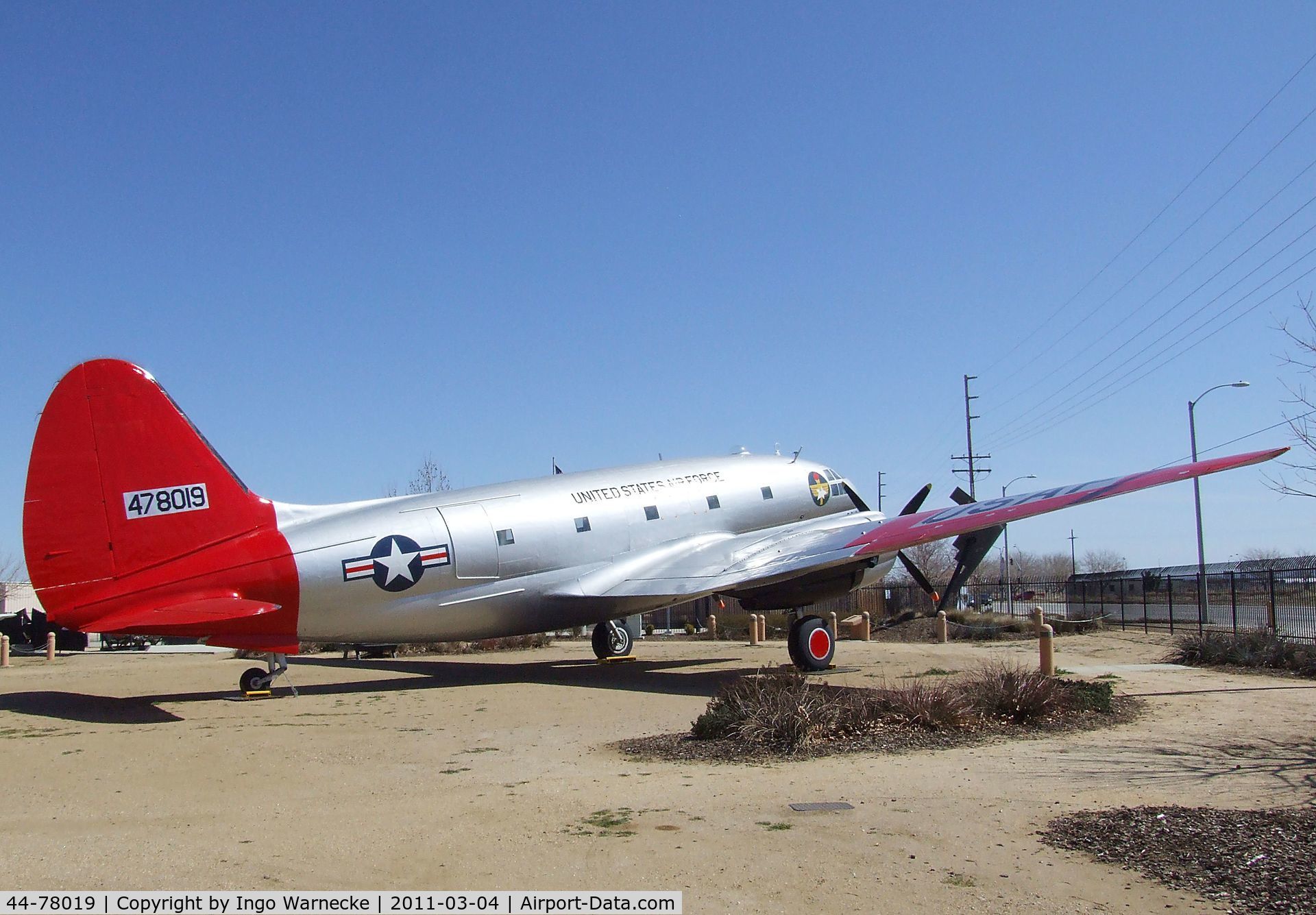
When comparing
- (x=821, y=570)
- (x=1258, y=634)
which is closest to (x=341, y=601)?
(x=821, y=570)

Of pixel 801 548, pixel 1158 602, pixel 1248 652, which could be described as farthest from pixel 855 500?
pixel 1158 602

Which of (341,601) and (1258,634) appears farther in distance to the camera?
(1258,634)

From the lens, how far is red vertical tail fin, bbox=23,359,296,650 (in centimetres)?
1552

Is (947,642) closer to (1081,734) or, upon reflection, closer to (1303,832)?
(1081,734)

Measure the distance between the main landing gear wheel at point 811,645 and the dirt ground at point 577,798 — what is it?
3.74 meters

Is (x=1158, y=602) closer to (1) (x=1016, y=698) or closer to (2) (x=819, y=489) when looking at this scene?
(2) (x=819, y=489)

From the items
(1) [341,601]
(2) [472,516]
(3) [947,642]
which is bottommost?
(3) [947,642]

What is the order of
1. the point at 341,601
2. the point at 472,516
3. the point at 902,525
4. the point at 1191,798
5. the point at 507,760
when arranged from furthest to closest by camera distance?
the point at 902,525 < the point at 472,516 < the point at 341,601 < the point at 507,760 < the point at 1191,798

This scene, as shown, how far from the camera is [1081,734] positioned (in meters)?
12.2

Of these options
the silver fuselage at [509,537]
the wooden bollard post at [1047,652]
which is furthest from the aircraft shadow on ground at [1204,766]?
the silver fuselage at [509,537]

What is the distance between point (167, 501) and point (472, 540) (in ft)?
18.0

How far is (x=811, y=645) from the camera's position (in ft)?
68.7

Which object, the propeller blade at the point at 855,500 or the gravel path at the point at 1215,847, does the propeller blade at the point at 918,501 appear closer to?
the propeller blade at the point at 855,500

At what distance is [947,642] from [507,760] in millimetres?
25406
